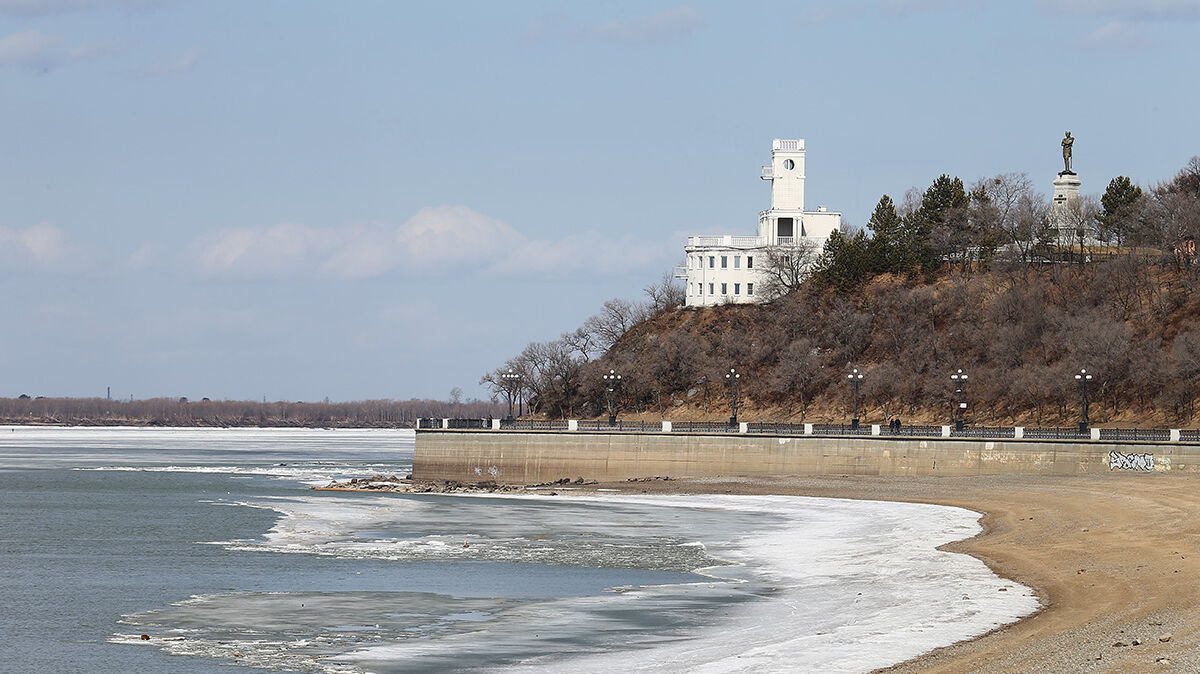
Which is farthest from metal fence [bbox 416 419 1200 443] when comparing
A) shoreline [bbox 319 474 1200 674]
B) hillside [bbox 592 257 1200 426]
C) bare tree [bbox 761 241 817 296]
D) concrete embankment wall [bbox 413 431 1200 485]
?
bare tree [bbox 761 241 817 296]

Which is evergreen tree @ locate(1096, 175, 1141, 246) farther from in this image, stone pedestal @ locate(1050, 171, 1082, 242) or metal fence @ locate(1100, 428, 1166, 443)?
metal fence @ locate(1100, 428, 1166, 443)

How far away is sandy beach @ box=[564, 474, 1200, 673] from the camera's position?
22.1 metres

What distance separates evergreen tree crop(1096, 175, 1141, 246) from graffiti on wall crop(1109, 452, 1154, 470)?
55.3 m

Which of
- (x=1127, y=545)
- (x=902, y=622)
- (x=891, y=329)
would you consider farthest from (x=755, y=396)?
(x=902, y=622)

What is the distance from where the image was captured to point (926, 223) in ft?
428

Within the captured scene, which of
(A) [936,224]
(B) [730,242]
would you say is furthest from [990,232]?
(B) [730,242]

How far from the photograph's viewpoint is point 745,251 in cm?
13962

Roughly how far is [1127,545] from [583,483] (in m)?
51.6

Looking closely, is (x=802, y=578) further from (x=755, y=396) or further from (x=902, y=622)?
(x=755, y=396)

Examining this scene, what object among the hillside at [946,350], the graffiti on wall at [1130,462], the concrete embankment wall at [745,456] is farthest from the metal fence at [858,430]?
the hillside at [946,350]

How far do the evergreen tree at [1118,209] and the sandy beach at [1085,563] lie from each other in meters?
60.9

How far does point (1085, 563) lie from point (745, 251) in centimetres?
10643

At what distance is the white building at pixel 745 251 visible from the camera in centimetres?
13862

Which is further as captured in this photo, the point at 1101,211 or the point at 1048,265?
the point at 1101,211
